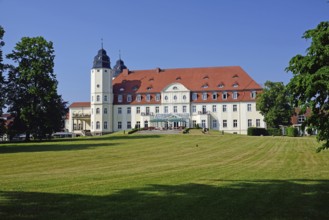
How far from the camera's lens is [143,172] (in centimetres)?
1501

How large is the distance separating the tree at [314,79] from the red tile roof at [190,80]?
54875 millimetres

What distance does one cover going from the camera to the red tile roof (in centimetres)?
6519

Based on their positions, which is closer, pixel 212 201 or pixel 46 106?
pixel 212 201

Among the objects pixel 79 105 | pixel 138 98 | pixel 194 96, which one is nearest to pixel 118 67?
pixel 79 105

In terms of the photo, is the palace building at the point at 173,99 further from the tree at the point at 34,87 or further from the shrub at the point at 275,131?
the tree at the point at 34,87

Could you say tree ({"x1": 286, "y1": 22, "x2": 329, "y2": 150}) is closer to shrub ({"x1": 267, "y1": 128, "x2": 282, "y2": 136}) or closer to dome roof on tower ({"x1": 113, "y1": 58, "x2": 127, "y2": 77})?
shrub ({"x1": 267, "y1": 128, "x2": 282, "y2": 136})

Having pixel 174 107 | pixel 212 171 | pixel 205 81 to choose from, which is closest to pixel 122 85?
pixel 174 107

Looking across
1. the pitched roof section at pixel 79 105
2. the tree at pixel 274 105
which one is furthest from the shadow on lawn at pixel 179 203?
the pitched roof section at pixel 79 105

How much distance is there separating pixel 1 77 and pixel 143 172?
860 inches

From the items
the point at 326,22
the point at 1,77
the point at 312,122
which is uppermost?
the point at 1,77

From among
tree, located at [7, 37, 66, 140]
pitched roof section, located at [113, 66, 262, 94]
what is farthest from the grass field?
pitched roof section, located at [113, 66, 262, 94]

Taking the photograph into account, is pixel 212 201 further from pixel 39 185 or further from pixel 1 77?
pixel 1 77

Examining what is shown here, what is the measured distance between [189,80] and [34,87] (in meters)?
32.9

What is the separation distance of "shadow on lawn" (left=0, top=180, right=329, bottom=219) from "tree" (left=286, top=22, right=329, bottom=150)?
201 centimetres
